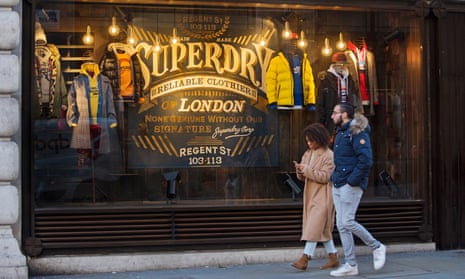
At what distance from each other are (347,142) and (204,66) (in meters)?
2.85

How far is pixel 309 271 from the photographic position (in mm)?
7816

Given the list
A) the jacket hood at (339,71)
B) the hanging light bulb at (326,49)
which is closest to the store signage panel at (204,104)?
the hanging light bulb at (326,49)

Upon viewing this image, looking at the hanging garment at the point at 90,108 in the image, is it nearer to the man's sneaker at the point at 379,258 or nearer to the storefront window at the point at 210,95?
the storefront window at the point at 210,95

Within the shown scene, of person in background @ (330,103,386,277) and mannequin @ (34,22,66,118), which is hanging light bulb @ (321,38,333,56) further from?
mannequin @ (34,22,66,118)

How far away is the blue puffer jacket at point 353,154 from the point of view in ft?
23.6

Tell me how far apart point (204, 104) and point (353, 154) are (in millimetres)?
Result: 2703

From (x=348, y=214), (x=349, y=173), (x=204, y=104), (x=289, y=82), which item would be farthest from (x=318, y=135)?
(x=204, y=104)

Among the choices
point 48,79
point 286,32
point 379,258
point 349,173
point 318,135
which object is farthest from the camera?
point 286,32

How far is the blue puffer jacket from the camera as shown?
719 centimetres

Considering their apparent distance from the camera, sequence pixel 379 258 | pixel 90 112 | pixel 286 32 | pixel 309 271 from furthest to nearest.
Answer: pixel 286 32 → pixel 90 112 → pixel 309 271 → pixel 379 258

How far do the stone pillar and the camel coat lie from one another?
129 inches

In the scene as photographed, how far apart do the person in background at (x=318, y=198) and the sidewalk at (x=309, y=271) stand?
0.91 feet

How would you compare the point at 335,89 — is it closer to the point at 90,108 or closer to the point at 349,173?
the point at 349,173

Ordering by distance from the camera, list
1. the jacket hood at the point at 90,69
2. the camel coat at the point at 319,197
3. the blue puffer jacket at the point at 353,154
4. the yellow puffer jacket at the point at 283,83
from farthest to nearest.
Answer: the yellow puffer jacket at the point at 283,83, the jacket hood at the point at 90,69, the camel coat at the point at 319,197, the blue puffer jacket at the point at 353,154
